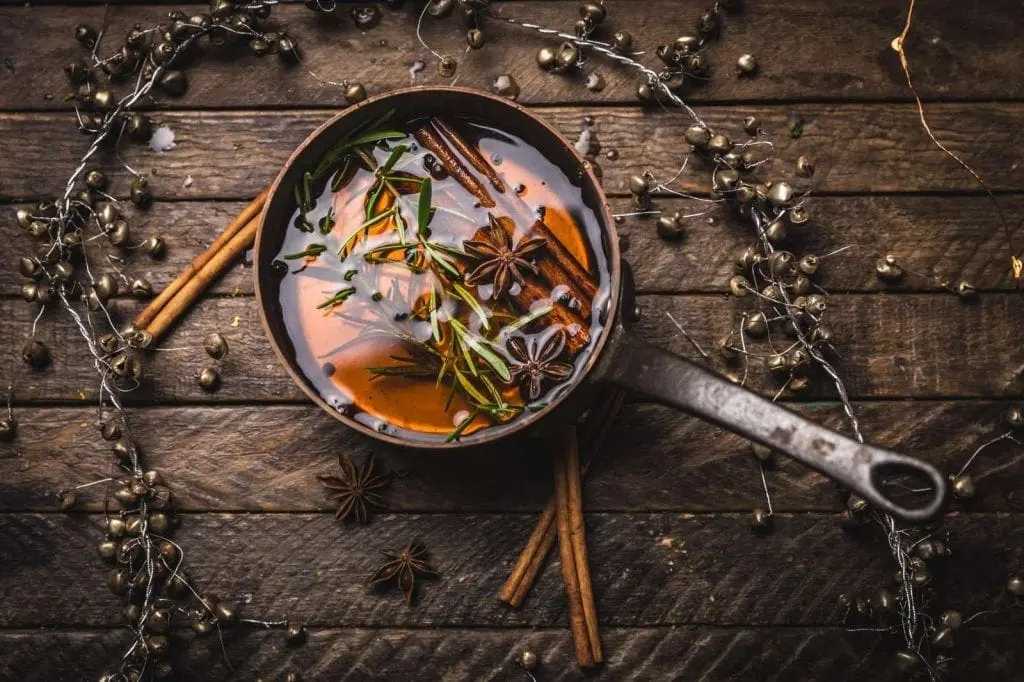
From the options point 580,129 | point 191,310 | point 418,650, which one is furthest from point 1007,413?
point 191,310

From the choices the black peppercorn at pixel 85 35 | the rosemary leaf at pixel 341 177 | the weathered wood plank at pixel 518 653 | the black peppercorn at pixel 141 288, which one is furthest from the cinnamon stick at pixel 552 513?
the black peppercorn at pixel 85 35

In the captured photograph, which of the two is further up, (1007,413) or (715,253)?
(715,253)

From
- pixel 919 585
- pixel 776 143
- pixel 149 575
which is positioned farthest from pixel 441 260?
pixel 919 585

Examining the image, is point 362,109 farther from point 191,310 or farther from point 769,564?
point 769,564

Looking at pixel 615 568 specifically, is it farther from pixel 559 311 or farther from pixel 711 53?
pixel 711 53

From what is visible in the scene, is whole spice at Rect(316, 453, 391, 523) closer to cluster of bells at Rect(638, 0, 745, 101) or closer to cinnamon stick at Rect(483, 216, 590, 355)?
cinnamon stick at Rect(483, 216, 590, 355)

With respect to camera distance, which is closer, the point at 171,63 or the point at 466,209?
the point at 466,209

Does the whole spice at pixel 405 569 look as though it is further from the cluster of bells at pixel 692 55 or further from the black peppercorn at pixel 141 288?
the cluster of bells at pixel 692 55
